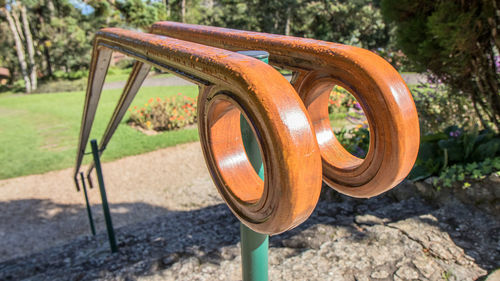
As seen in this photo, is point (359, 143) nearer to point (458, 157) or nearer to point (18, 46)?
point (458, 157)

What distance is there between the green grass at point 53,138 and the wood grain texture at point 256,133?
21.7 feet

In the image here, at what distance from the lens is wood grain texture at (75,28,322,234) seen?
2.20ft

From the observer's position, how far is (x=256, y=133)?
0.73 meters

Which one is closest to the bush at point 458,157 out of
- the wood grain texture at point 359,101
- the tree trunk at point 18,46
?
the wood grain texture at point 359,101

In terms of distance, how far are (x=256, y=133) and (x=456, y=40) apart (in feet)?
11.1

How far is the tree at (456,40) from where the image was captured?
3.33 metres

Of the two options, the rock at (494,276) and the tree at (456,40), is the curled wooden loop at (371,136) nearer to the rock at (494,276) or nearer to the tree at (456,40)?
the rock at (494,276)

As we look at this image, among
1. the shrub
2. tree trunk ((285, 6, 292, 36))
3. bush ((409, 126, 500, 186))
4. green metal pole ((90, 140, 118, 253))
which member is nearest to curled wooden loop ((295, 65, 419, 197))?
bush ((409, 126, 500, 186))

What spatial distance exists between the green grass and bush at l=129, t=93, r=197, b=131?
1.25ft

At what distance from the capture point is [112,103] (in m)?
13.1

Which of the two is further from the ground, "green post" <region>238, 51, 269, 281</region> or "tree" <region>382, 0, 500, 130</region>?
"tree" <region>382, 0, 500, 130</region>

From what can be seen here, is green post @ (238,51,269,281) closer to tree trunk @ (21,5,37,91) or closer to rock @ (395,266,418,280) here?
rock @ (395,266,418,280)

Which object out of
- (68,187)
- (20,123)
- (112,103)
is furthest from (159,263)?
(112,103)

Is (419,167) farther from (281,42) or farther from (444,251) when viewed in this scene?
(281,42)
